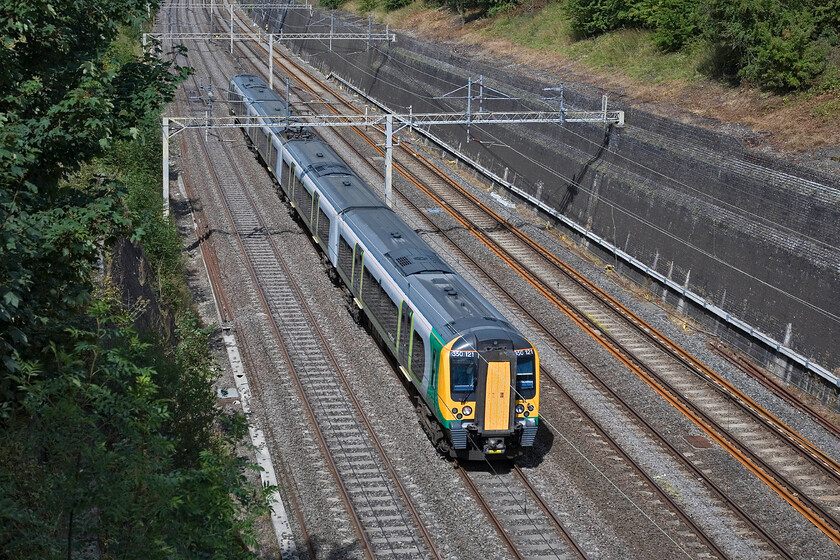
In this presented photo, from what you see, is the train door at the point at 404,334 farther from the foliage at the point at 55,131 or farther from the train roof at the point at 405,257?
the foliage at the point at 55,131

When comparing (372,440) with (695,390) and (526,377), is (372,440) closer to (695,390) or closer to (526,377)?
(526,377)

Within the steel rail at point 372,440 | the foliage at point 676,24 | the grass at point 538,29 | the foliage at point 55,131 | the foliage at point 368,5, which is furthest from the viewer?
the foliage at point 368,5

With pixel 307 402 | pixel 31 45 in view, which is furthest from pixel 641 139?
pixel 31 45

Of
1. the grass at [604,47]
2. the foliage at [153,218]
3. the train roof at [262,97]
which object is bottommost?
the foliage at [153,218]

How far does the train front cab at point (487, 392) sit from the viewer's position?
1571cm

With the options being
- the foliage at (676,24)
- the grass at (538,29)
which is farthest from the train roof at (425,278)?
the grass at (538,29)

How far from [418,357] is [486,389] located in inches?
80.6

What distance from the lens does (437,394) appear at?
16188 millimetres

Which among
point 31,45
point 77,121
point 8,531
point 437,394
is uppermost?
point 31,45

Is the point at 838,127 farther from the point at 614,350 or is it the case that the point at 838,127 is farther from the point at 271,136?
the point at 271,136

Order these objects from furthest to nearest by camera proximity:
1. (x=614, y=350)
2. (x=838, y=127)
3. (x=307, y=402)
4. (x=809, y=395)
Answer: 1. (x=838, y=127)
2. (x=614, y=350)
3. (x=809, y=395)
4. (x=307, y=402)

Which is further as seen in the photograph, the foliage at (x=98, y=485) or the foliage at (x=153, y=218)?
the foliage at (x=153, y=218)

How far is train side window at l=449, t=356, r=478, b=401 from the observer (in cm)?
1571

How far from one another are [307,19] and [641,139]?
175ft
